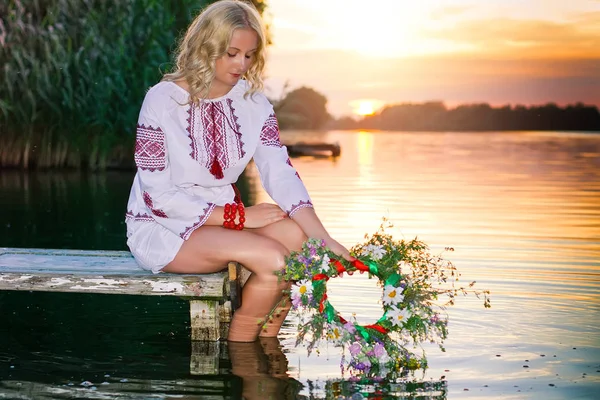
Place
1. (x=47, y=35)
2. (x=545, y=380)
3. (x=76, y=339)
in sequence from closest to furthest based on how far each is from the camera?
(x=545, y=380) < (x=76, y=339) < (x=47, y=35)

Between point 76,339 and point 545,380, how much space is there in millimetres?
2268

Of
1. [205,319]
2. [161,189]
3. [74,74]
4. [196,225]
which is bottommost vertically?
[205,319]

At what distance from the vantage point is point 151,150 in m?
4.90

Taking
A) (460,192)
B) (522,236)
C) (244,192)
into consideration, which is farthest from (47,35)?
(522,236)

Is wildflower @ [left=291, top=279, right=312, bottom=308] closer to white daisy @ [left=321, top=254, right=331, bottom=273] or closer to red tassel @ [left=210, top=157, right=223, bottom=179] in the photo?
white daisy @ [left=321, top=254, right=331, bottom=273]

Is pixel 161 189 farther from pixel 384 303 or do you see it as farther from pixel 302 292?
pixel 384 303

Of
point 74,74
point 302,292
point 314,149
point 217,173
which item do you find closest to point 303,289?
point 302,292

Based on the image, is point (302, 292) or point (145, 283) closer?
point (302, 292)

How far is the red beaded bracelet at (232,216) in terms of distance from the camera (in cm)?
497

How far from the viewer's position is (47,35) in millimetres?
18094

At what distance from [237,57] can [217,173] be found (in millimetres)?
554

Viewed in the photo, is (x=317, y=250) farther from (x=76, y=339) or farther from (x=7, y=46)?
(x=7, y=46)

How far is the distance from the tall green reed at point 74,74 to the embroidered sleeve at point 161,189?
13234 mm

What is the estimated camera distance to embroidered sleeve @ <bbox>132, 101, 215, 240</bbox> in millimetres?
4887
